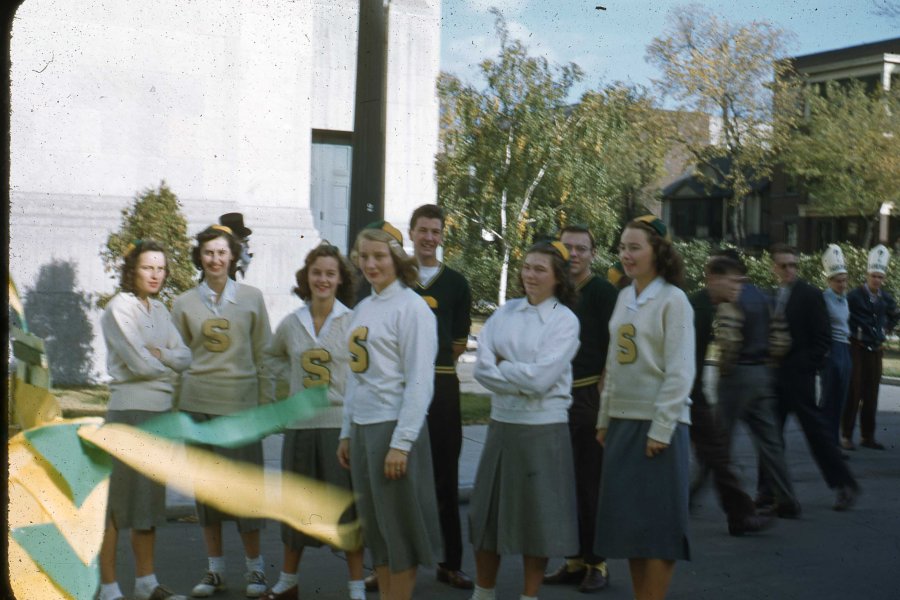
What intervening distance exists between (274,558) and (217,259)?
6.64ft

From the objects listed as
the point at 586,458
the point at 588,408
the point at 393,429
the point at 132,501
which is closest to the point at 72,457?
the point at 393,429

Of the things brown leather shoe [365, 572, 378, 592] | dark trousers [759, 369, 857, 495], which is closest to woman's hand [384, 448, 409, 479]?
brown leather shoe [365, 572, 378, 592]

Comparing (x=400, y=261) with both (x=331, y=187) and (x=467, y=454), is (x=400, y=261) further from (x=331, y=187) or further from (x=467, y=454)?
(x=331, y=187)

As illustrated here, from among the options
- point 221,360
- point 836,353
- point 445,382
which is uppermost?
point 221,360

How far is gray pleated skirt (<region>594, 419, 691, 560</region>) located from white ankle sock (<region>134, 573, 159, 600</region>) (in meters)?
2.27

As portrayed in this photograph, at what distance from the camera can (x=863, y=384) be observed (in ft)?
38.0

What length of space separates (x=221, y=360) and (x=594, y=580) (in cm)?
242

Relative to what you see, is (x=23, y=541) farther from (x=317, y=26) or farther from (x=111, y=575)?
(x=317, y=26)

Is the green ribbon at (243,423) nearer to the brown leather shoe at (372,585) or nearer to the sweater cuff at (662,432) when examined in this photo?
the brown leather shoe at (372,585)

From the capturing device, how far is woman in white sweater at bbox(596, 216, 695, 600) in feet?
16.2

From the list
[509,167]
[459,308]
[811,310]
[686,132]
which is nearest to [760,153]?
[686,132]

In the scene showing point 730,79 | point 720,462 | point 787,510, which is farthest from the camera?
point 730,79

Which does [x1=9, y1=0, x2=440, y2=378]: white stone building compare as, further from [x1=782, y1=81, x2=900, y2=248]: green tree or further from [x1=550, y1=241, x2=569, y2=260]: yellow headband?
[x1=782, y1=81, x2=900, y2=248]: green tree

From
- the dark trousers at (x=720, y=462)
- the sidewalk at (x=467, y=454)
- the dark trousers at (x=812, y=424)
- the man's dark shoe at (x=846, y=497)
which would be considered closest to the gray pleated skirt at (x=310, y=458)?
the sidewalk at (x=467, y=454)
